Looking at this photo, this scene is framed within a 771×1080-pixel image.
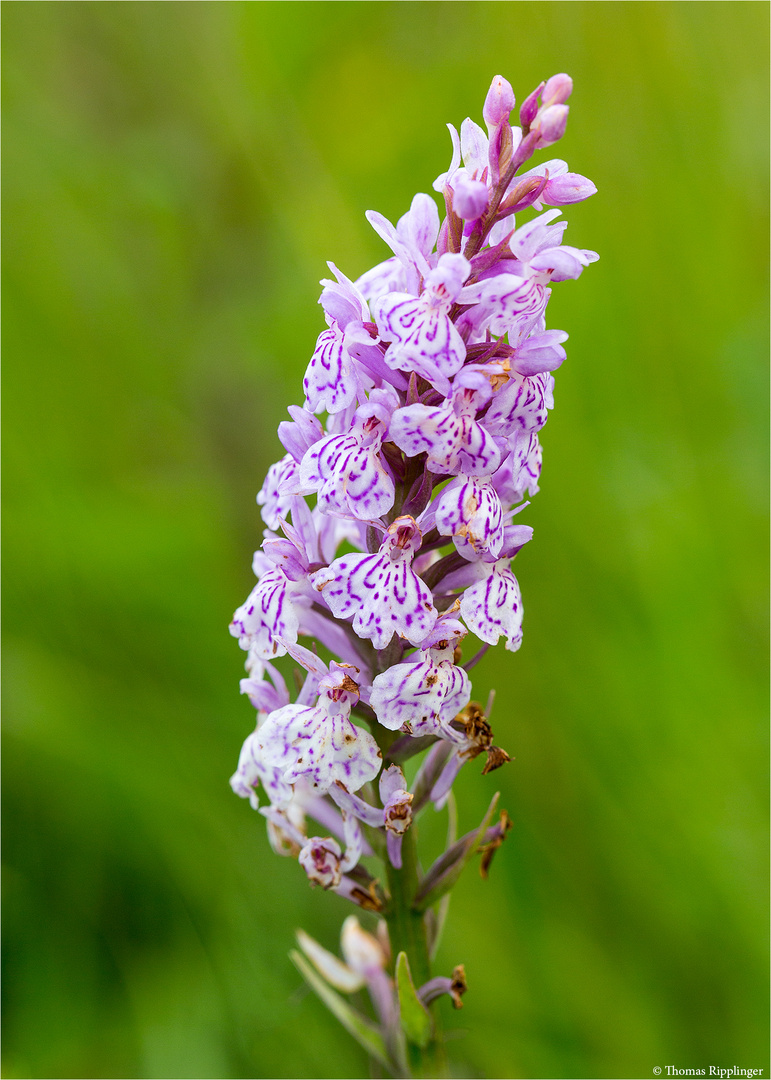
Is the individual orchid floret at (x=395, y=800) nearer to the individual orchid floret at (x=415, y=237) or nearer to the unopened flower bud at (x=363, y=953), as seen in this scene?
the unopened flower bud at (x=363, y=953)

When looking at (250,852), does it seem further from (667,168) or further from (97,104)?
(97,104)

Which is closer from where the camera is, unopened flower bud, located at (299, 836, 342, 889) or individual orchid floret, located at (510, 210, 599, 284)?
individual orchid floret, located at (510, 210, 599, 284)

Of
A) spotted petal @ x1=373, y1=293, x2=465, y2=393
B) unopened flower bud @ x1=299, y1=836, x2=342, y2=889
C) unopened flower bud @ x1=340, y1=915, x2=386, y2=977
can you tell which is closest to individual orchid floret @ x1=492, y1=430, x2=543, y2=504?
spotted petal @ x1=373, y1=293, x2=465, y2=393

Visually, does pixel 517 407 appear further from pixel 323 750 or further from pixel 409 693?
pixel 323 750

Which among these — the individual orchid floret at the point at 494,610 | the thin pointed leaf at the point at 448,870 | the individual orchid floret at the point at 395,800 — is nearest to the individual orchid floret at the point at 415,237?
the individual orchid floret at the point at 494,610

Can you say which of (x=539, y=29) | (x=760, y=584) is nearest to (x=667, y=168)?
(x=539, y=29)

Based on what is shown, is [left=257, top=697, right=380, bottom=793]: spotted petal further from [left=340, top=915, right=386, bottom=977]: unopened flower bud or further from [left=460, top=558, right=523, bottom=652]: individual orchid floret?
[left=340, top=915, right=386, bottom=977]: unopened flower bud
